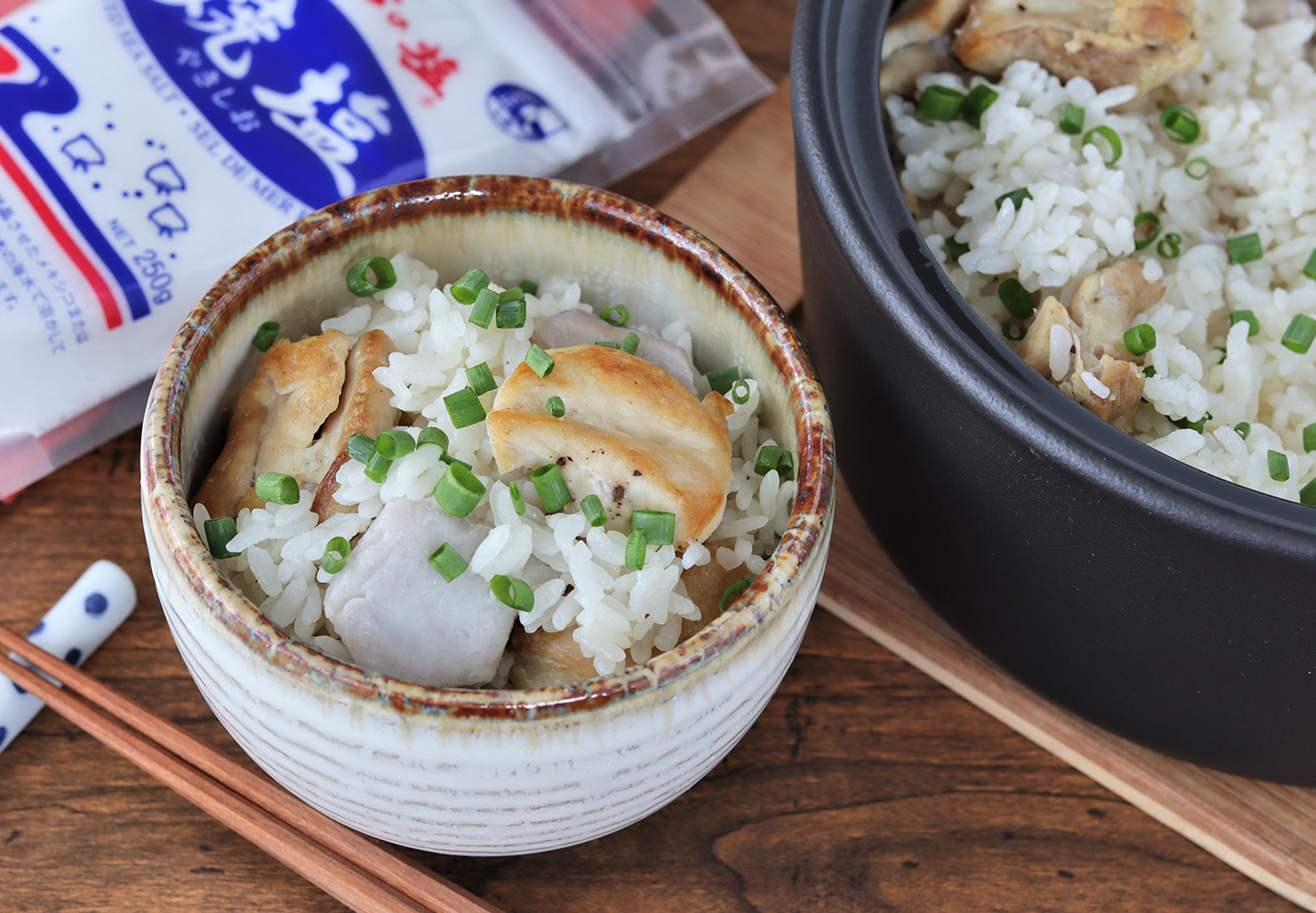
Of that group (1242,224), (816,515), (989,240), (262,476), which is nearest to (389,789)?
(262,476)

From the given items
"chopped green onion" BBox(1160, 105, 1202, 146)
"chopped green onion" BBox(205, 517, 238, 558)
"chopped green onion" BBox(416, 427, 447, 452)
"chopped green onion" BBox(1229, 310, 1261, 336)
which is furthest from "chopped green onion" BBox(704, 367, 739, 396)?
"chopped green onion" BBox(1160, 105, 1202, 146)

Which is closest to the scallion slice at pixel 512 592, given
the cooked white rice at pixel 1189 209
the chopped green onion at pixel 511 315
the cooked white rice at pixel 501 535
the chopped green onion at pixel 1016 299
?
the cooked white rice at pixel 501 535

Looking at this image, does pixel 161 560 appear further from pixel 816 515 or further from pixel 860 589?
pixel 860 589

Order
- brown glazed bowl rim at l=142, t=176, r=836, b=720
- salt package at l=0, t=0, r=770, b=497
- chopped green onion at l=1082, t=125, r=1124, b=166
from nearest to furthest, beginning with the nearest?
brown glazed bowl rim at l=142, t=176, r=836, b=720
chopped green onion at l=1082, t=125, r=1124, b=166
salt package at l=0, t=0, r=770, b=497

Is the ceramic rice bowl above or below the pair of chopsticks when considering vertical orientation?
above

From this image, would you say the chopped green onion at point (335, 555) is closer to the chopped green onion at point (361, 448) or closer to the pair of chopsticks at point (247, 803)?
the chopped green onion at point (361, 448)

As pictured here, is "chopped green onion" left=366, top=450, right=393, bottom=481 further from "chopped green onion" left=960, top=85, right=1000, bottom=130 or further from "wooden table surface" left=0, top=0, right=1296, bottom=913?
"chopped green onion" left=960, top=85, right=1000, bottom=130

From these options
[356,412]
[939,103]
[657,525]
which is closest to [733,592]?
[657,525]

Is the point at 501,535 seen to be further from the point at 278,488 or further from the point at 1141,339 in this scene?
the point at 1141,339
